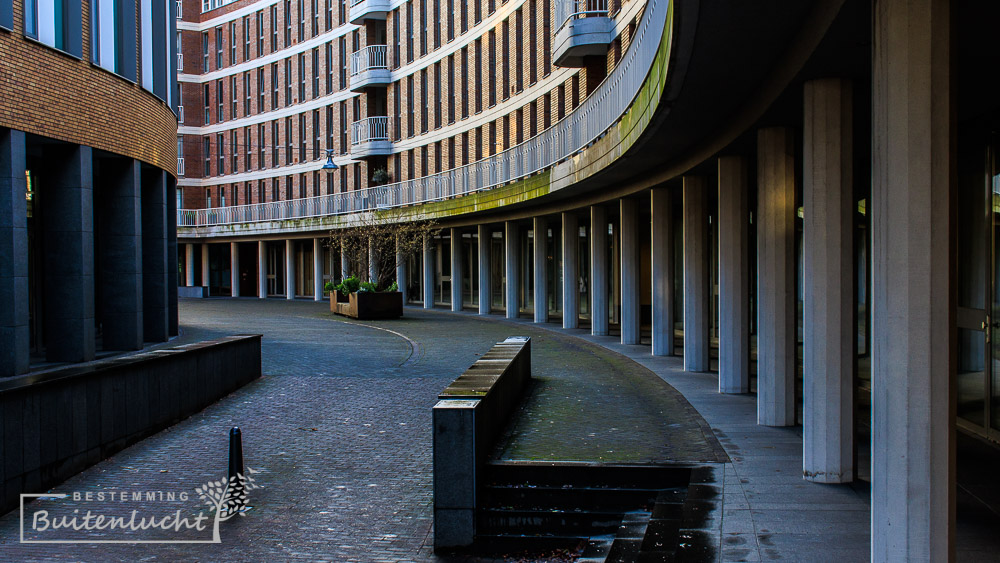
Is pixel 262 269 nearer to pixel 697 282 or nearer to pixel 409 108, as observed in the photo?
pixel 409 108

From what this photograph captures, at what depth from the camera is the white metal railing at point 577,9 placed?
2341 centimetres

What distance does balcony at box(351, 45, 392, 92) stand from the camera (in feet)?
147

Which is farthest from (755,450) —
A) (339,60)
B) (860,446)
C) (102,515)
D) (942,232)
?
(339,60)

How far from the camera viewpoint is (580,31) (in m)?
23.2

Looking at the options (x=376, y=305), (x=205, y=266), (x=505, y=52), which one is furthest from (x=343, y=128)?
(x=376, y=305)

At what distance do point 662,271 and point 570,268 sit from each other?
861 centimetres

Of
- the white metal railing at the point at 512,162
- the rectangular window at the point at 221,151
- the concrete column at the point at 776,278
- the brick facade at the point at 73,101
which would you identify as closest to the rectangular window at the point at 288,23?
the rectangular window at the point at 221,151

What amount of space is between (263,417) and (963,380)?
8142 millimetres

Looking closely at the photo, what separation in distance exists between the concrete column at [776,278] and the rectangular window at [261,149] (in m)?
49.3

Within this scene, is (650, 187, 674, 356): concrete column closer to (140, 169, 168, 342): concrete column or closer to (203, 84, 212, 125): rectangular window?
(140, 169, 168, 342): concrete column

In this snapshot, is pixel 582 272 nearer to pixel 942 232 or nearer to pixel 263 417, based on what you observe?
pixel 263 417

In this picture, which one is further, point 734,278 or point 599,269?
point 599,269

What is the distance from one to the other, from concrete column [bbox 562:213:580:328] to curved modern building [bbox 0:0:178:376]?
1071 cm

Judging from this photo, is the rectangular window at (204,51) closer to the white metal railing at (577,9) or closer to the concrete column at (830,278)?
the white metal railing at (577,9)
